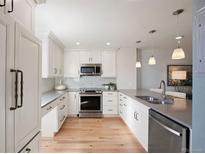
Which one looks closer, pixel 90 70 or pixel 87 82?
pixel 90 70

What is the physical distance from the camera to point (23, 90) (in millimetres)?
1445

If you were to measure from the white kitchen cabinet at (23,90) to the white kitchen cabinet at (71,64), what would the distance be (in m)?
4.01

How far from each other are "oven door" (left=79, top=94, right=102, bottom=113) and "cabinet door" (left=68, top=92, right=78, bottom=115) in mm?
199

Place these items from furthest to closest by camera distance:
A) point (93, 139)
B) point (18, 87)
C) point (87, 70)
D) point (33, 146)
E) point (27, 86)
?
point (87, 70)
point (93, 139)
point (33, 146)
point (27, 86)
point (18, 87)

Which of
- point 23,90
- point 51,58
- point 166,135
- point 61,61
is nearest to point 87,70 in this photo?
point 61,61

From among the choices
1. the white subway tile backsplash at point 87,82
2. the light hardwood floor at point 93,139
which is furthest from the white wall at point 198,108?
the white subway tile backsplash at point 87,82

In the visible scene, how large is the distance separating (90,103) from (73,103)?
559 millimetres

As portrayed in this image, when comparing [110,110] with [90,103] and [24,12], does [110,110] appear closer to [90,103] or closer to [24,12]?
[90,103]

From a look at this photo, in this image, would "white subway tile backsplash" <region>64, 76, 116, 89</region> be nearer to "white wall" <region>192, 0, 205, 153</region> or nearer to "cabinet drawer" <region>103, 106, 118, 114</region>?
"cabinet drawer" <region>103, 106, 118, 114</region>

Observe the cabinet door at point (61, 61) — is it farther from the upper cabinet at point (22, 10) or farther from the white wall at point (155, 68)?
the upper cabinet at point (22, 10)

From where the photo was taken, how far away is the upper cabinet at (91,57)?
587 cm

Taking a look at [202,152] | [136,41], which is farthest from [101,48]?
[202,152]

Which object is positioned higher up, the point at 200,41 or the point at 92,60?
the point at 92,60

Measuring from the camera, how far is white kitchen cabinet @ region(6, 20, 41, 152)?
1.20 meters
